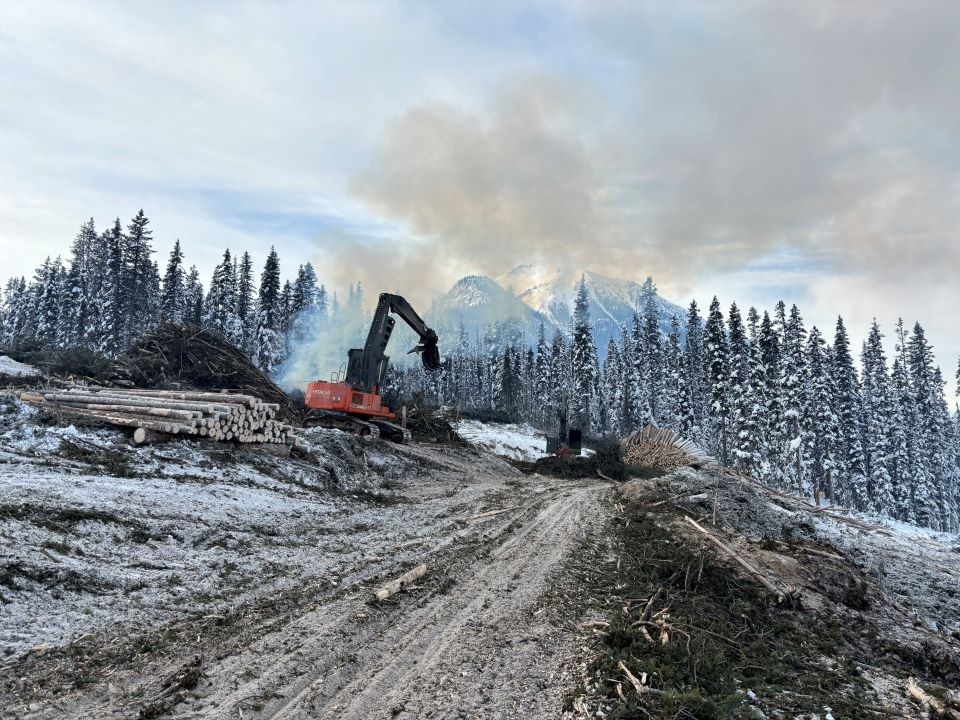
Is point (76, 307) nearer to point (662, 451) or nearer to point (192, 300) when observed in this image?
point (192, 300)

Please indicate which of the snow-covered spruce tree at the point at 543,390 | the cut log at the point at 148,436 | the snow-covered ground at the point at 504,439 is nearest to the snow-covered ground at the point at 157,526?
the cut log at the point at 148,436

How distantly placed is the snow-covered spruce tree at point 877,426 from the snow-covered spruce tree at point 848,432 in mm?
809

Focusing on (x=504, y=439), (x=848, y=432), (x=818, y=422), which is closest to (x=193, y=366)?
(x=504, y=439)

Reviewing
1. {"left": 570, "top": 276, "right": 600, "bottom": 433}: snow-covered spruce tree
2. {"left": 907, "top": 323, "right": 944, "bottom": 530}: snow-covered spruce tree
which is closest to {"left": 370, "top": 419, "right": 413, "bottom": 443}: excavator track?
{"left": 570, "top": 276, "right": 600, "bottom": 433}: snow-covered spruce tree

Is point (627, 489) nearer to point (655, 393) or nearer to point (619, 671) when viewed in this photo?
point (619, 671)

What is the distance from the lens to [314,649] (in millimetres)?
5359

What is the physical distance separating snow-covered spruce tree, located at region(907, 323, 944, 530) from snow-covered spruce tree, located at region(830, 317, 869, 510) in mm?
4075

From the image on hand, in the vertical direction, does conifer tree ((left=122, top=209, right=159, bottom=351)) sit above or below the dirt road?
above

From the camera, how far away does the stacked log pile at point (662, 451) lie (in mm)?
28266

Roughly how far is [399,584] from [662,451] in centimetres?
2631

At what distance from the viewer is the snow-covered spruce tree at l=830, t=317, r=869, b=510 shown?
143 ft

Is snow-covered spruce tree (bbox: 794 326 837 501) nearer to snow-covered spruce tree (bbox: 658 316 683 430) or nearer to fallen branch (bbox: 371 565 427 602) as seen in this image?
snow-covered spruce tree (bbox: 658 316 683 430)

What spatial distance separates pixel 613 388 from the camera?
243 ft

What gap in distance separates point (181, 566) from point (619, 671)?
6256 mm
